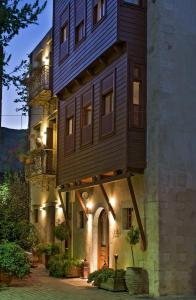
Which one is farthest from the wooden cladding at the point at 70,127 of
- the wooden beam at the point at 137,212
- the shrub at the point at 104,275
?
the shrub at the point at 104,275

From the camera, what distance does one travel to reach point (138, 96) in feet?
60.5

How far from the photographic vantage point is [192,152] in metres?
18.0

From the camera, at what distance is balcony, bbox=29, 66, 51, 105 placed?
87.8 feet

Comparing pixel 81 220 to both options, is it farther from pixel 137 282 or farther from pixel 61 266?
pixel 137 282

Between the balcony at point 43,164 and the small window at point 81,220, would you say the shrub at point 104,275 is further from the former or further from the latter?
the balcony at point 43,164

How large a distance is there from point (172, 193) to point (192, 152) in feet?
4.90

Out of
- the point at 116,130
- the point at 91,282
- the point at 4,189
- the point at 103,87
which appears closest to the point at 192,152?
the point at 116,130

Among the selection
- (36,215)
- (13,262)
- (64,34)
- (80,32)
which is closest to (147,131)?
(13,262)

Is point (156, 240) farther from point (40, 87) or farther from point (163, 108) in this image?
point (40, 87)

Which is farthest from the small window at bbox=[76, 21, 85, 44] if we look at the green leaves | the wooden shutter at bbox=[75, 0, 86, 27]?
the green leaves

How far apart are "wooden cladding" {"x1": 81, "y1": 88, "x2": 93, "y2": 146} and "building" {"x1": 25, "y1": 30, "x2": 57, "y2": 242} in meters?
3.93

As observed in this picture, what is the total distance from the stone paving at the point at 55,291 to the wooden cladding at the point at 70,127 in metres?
5.07

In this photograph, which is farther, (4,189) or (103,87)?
(4,189)

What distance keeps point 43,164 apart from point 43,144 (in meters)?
2.82
